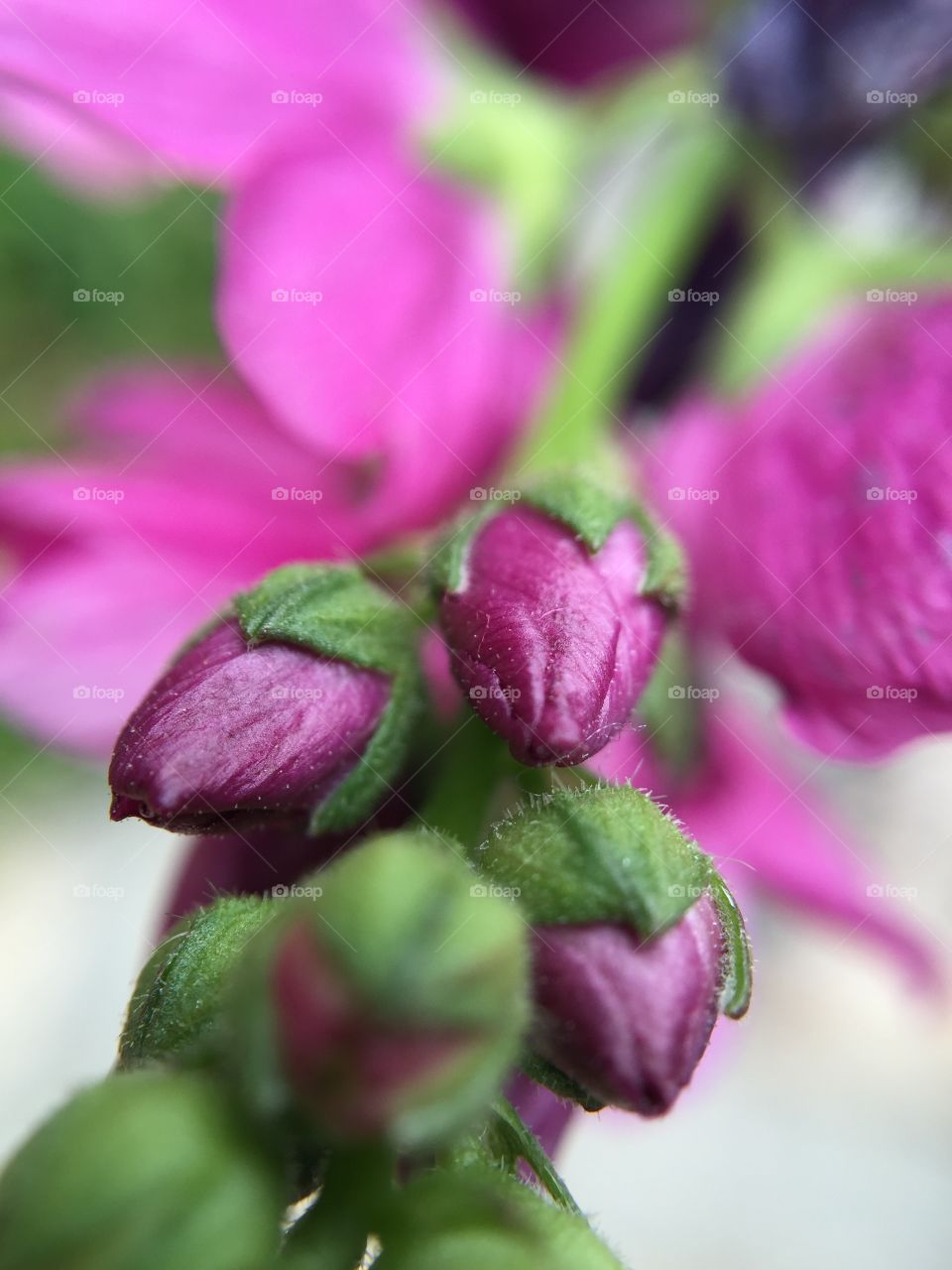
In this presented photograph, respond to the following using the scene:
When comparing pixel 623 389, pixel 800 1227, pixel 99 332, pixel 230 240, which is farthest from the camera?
pixel 800 1227

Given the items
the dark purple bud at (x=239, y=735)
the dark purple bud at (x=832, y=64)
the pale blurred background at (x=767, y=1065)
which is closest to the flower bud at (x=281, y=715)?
the dark purple bud at (x=239, y=735)

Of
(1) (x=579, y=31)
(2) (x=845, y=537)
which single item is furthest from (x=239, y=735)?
(1) (x=579, y=31)

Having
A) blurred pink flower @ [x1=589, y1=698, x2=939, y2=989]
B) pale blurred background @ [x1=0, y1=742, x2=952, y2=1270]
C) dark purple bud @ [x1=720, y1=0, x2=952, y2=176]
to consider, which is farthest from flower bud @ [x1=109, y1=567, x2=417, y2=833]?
pale blurred background @ [x1=0, y1=742, x2=952, y2=1270]

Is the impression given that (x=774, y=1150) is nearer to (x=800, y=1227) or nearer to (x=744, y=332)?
(x=800, y=1227)

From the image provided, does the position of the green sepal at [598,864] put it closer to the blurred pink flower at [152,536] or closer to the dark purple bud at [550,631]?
the dark purple bud at [550,631]

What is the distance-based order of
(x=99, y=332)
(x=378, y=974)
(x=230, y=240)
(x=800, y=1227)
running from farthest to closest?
(x=800, y=1227) < (x=99, y=332) < (x=230, y=240) < (x=378, y=974)

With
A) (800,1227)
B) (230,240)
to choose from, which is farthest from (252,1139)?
(800,1227)
